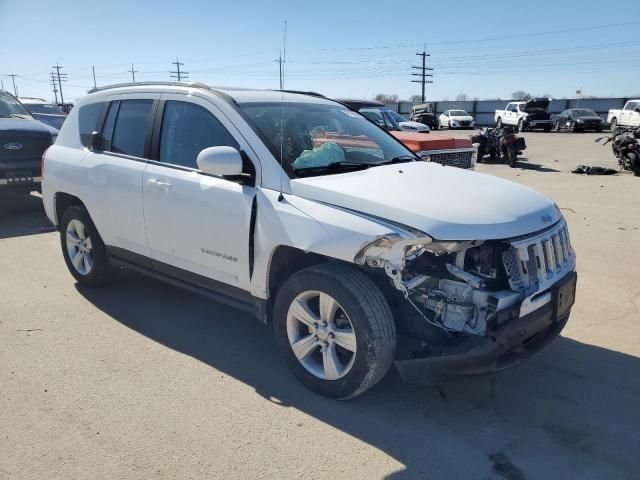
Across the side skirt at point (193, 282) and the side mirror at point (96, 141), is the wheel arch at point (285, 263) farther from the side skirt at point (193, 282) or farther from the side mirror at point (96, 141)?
→ the side mirror at point (96, 141)

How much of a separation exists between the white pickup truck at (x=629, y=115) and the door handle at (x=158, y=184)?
30331mm

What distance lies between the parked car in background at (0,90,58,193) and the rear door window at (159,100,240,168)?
582 centimetres

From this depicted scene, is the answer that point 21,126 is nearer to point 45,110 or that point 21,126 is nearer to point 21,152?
point 21,152

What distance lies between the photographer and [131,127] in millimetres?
4469

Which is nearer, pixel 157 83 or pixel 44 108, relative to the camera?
pixel 157 83

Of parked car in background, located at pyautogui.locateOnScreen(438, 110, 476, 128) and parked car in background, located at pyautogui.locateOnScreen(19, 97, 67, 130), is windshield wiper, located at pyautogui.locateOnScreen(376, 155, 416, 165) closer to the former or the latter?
parked car in background, located at pyautogui.locateOnScreen(19, 97, 67, 130)

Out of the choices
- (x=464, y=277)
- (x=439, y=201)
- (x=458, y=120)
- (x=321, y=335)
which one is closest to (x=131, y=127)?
(x=321, y=335)

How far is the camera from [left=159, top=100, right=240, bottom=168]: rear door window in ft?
12.4

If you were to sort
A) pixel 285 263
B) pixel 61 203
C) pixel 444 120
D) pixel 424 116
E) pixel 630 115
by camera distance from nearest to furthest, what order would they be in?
pixel 285 263 < pixel 61 203 < pixel 630 115 < pixel 424 116 < pixel 444 120

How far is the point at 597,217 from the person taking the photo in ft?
27.7

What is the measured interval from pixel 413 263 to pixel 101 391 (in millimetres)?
2213

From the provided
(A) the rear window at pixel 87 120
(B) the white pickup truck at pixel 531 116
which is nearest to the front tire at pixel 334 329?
(A) the rear window at pixel 87 120

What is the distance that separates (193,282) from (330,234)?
1.46m

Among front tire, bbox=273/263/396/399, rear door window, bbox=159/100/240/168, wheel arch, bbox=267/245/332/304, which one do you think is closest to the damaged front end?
front tire, bbox=273/263/396/399
